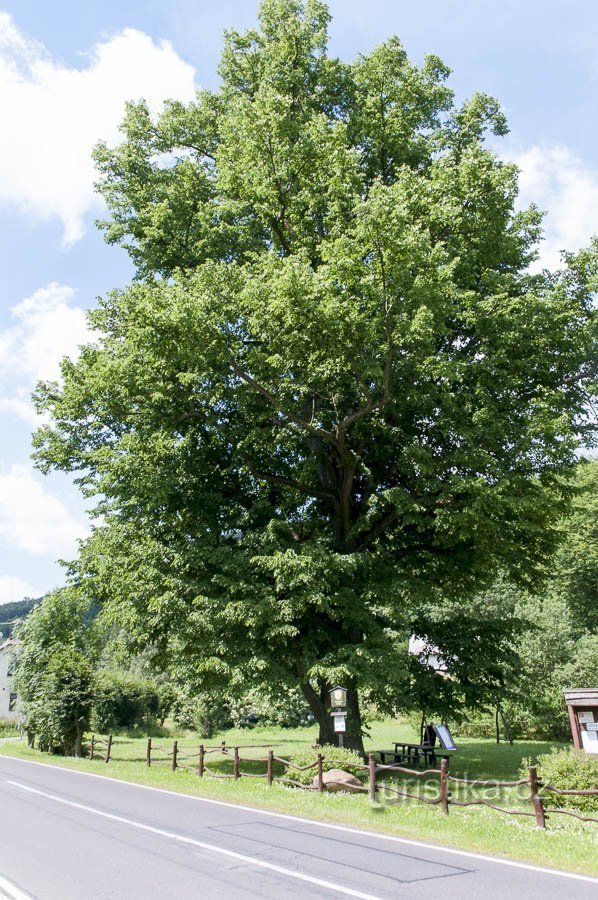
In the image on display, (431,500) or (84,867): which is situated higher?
(431,500)

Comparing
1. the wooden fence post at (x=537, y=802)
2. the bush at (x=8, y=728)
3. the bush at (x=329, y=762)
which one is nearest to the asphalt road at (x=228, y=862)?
the wooden fence post at (x=537, y=802)

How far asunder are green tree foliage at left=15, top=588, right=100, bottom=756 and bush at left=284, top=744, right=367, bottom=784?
12260 mm

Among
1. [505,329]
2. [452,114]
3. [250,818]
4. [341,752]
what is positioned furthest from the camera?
[452,114]

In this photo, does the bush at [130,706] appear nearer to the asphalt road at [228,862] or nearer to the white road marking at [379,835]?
the white road marking at [379,835]

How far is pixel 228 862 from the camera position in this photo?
8.16 m

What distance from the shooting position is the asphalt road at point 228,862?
684cm

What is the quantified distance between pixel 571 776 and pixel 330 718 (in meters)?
8.12

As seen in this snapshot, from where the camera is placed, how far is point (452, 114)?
20.6m

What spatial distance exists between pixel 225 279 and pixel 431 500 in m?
8.23

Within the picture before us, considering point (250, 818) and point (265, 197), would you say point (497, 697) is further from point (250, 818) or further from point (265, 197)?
point (265, 197)

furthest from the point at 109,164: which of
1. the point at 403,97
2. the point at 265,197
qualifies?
the point at 403,97

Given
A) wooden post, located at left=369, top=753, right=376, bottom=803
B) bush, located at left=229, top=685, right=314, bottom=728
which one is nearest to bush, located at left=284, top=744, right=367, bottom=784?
wooden post, located at left=369, top=753, right=376, bottom=803

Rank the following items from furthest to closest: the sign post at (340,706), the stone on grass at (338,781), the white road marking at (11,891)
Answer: the sign post at (340,706) → the stone on grass at (338,781) → the white road marking at (11,891)

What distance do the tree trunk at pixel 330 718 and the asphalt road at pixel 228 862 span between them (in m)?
5.18
